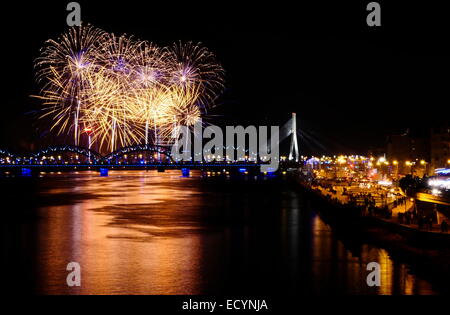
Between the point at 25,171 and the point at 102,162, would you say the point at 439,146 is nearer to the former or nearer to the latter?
the point at 102,162

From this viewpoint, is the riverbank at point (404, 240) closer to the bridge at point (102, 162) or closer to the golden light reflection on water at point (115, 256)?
the golden light reflection on water at point (115, 256)

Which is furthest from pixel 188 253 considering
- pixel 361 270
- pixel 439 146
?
pixel 439 146

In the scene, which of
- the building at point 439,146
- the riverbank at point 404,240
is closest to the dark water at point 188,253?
the riverbank at point 404,240

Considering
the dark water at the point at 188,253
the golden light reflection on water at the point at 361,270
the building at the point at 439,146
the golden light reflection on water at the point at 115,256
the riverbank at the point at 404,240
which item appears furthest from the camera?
the building at the point at 439,146

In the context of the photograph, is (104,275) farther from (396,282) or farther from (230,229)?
(230,229)

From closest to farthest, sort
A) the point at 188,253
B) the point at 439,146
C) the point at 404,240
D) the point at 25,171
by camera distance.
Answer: the point at 404,240
the point at 188,253
the point at 439,146
the point at 25,171

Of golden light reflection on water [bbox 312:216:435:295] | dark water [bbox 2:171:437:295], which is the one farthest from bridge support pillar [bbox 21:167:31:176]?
golden light reflection on water [bbox 312:216:435:295]

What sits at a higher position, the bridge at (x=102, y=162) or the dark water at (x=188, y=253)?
the bridge at (x=102, y=162)

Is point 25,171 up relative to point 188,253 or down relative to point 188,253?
up
